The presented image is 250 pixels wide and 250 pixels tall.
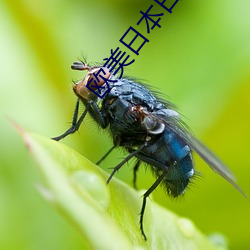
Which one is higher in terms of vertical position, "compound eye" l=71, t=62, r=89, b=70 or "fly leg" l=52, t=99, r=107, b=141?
"compound eye" l=71, t=62, r=89, b=70

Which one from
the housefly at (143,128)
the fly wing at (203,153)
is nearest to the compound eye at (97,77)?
the housefly at (143,128)

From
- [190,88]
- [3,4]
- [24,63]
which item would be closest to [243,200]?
[190,88]

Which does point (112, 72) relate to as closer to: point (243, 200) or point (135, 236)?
point (135, 236)

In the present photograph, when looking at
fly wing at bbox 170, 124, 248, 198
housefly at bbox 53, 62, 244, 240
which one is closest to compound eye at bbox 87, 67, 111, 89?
housefly at bbox 53, 62, 244, 240

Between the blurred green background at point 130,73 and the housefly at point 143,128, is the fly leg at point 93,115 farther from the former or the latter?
the blurred green background at point 130,73

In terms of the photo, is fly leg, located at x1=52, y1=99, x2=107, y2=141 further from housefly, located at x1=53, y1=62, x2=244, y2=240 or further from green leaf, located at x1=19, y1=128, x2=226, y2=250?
green leaf, located at x1=19, y1=128, x2=226, y2=250
